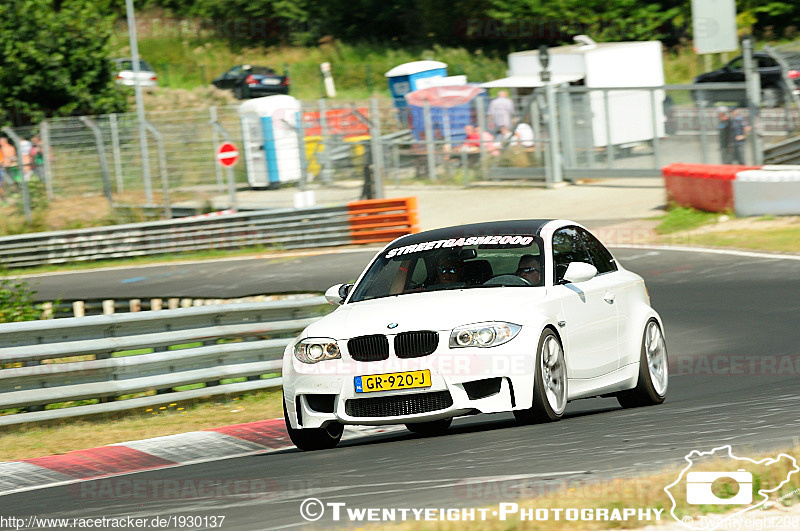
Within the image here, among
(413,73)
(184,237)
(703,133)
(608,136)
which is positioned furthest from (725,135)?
(413,73)

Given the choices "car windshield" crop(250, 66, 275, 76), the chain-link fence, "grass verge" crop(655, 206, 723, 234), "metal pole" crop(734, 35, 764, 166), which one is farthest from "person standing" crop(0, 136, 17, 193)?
"car windshield" crop(250, 66, 275, 76)

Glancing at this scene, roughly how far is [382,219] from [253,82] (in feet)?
107

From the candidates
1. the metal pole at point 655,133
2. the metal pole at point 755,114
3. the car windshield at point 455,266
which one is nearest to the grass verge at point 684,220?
the metal pole at point 755,114

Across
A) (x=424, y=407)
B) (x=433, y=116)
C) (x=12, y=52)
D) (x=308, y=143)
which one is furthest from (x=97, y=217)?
(x=424, y=407)

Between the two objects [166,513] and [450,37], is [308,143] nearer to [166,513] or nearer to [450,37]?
[166,513]

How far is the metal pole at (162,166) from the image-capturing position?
29.7 m

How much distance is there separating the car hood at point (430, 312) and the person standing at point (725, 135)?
65.6 ft

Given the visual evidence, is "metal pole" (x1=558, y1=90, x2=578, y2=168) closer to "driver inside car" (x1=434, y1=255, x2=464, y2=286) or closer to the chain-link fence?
the chain-link fence

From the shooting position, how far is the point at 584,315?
9156 millimetres

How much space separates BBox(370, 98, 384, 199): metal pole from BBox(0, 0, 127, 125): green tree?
1597cm

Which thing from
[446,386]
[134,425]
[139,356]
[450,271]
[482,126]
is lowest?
[134,425]

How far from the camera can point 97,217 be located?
31.6m

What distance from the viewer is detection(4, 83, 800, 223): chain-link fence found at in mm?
28219

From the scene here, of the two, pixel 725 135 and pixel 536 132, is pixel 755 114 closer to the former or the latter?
pixel 725 135
